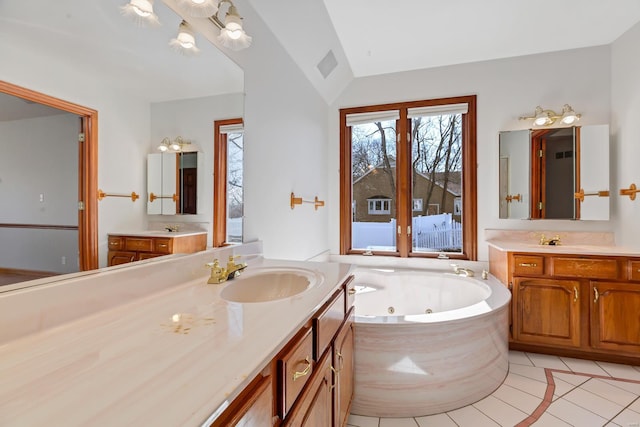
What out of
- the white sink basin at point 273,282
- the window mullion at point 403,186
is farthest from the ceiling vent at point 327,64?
the white sink basin at point 273,282

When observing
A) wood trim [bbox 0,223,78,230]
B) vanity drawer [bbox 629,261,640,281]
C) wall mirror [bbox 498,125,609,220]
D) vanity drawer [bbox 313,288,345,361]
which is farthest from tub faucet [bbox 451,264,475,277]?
wood trim [bbox 0,223,78,230]

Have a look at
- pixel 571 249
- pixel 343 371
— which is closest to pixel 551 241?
pixel 571 249

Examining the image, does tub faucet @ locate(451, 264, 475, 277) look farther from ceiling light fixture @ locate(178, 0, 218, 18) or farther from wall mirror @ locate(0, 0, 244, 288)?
ceiling light fixture @ locate(178, 0, 218, 18)

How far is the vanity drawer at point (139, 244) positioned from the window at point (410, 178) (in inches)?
94.5

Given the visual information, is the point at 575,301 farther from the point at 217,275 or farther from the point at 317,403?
the point at 217,275

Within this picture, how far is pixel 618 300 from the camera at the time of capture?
85.7 inches

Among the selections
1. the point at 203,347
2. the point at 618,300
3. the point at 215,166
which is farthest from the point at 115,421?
the point at 618,300

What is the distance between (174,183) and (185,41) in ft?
2.00

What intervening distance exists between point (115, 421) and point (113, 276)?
641 millimetres

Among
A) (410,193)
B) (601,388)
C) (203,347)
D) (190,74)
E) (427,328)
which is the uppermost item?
(190,74)

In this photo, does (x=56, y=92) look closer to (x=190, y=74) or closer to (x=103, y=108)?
(x=103, y=108)

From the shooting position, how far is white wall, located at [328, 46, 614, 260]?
2662 mm

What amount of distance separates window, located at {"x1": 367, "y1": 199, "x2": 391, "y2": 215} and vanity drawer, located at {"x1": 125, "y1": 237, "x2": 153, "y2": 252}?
8.23 feet

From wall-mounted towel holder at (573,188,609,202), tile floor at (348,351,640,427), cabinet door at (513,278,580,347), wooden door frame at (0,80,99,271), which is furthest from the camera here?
wall-mounted towel holder at (573,188,609,202)
